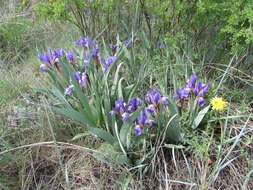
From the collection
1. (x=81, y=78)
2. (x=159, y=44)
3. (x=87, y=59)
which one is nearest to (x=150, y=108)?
(x=81, y=78)

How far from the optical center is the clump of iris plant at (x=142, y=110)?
1.71 metres

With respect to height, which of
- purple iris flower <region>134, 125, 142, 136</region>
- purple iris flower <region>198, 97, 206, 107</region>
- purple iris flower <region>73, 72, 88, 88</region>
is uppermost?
purple iris flower <region>73, 72, 88, 88</region>

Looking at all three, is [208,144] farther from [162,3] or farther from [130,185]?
[162,3]

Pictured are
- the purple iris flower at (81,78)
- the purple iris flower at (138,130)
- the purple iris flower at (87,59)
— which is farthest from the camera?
the purple iris flower at (87,59)

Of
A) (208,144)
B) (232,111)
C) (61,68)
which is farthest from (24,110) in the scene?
(232,111)

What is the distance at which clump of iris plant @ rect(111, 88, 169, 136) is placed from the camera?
1.71 meters

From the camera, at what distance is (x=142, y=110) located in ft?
5.65

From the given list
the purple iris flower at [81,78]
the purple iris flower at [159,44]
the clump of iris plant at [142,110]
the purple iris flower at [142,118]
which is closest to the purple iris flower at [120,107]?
the clump of iris plant at [142,110]

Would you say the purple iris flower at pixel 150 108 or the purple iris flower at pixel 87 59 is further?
the purple iris flower at pixel 87 59

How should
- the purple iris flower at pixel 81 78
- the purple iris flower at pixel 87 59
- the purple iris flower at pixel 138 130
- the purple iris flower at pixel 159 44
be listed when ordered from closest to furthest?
the purple iris flower at pixel 138 130
the purple iris flower at pixel 81 78
the purple iris flower at pixel 87 59
the purple iris flower at pixel 159 44

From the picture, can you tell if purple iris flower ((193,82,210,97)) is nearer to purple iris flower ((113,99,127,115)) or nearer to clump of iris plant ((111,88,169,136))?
clump of iris plant ((111,88,169,136))

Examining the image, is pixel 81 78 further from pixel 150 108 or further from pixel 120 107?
pixel 150 108

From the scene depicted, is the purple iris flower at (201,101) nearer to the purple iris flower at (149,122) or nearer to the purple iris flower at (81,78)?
the purple iris flower at (149,122)

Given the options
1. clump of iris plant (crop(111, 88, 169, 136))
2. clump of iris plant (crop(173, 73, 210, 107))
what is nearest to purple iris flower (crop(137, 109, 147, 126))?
clump of iris plant (crop(111, 88, 169, 136))
